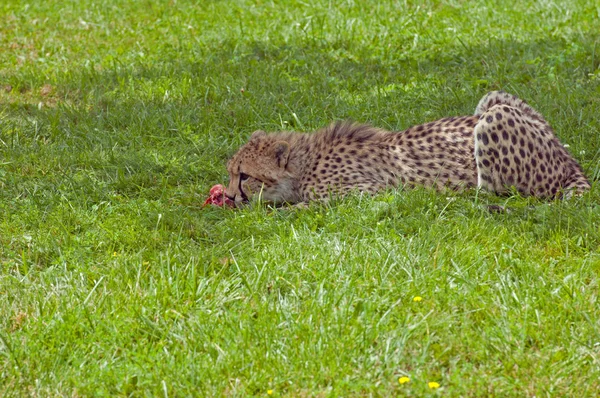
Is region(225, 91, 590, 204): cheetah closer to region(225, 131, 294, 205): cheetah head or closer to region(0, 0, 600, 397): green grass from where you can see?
region(225, 131, 294, 205): cheetah head

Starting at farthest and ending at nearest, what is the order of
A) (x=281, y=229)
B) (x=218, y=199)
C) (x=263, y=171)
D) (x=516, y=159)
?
(x=263, y=171) → (x=218, y=199) → (x=516, y=159) → (x=281, y=229)

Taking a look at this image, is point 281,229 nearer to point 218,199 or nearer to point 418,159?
point 218,199

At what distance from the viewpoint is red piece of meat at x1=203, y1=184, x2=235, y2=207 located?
6363 millimetres

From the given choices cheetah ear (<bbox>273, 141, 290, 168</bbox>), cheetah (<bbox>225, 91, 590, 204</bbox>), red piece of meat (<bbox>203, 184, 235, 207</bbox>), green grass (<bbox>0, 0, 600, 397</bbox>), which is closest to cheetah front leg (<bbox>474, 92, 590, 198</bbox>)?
cheetah (<bbox>225, 91, 590, 204</bbox>)

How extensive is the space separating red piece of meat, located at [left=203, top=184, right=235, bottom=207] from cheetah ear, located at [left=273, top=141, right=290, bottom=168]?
17.8 inches

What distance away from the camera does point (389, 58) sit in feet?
29.6

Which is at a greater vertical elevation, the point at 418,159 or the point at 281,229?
the point at 418,159

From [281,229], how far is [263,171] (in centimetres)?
110

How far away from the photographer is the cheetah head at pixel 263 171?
6.59 m

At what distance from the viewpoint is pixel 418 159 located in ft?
21.3

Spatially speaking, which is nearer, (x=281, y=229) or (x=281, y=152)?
(x=281, y=229)

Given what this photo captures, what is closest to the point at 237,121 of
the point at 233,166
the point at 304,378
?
the point at 233,166

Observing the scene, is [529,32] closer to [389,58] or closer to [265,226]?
[389,58]

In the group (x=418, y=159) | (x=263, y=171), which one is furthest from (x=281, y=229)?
(x=418, y=159)
